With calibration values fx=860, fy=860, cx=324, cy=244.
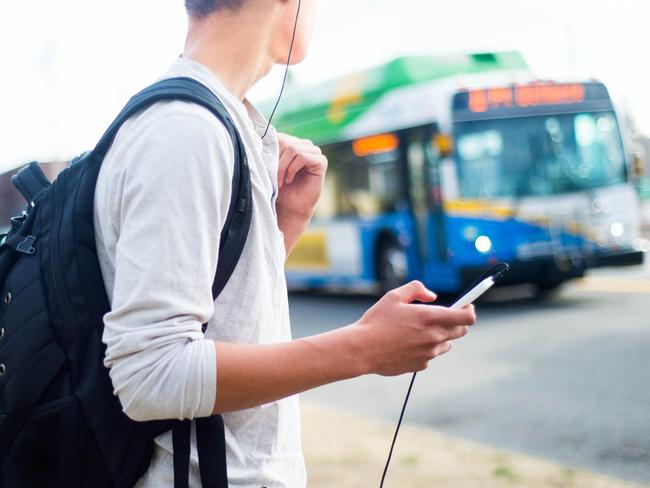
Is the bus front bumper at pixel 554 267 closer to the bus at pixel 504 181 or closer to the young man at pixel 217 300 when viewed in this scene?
the bus at pixel 504 181

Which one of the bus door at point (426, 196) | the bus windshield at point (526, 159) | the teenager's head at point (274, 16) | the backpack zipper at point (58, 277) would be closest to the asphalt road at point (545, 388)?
the bus door at point (426, 196)

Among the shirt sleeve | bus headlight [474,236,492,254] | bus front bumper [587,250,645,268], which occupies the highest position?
the shirt sleeve

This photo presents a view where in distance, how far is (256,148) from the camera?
1.37 meters

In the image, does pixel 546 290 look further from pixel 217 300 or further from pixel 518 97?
pixel 217 300

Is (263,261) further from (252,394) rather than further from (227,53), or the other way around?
(227,53)

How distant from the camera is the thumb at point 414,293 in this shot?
128 centimetres

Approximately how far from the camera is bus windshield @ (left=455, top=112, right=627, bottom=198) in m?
11.0

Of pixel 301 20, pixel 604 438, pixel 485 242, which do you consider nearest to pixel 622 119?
pixel 485 242

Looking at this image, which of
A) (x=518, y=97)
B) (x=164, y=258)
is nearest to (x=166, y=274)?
(x=164, y=258)

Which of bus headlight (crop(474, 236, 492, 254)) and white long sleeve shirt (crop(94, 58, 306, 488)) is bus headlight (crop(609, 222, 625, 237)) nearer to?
bus headlight (crop(474, 236, 492, 254))

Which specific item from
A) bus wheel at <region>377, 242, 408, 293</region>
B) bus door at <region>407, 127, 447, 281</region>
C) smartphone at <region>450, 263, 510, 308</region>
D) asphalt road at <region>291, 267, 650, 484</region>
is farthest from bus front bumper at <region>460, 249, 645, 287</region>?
smartphone at <region>450, 263, 510, 308</region>

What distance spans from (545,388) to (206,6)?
577 cm

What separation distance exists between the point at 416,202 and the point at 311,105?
4052mm

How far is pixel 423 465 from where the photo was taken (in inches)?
175
